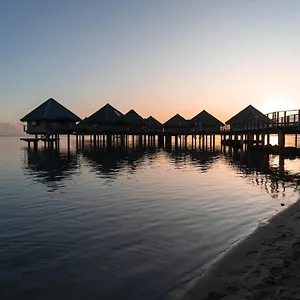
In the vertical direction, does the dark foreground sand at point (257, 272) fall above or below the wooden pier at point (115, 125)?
below

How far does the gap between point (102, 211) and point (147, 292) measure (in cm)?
562

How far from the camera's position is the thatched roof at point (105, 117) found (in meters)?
58.3

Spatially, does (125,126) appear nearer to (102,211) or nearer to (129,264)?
(102,211)

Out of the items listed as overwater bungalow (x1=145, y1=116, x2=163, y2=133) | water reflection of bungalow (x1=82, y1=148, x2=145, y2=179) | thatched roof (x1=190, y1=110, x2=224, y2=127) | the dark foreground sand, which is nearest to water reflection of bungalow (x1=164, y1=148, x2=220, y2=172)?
water reflection of bungalow (x1=82, y1=148, x2=145, y2=179)

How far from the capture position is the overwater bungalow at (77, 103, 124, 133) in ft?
190

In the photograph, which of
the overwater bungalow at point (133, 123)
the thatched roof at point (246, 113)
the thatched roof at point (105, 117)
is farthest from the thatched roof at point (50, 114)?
the thatched roof at point (246, 113)

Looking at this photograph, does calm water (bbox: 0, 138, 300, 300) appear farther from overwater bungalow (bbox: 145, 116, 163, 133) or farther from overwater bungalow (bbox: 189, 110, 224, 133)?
overwater bungalow (bbox: 145, 116, 163, 133)

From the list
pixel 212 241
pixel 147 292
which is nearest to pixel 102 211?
pixel 212 241

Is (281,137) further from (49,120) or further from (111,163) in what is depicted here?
(49,120)

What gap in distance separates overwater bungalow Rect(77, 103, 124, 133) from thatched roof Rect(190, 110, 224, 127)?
48.6 feet

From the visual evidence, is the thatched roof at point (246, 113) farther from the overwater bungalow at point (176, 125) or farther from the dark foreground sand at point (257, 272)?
the dark foreground sand at point (257, 272)

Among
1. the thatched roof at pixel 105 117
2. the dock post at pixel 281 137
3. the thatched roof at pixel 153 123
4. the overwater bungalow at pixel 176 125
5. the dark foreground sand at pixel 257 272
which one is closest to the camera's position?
the dark foreground sand at pixel 257 272

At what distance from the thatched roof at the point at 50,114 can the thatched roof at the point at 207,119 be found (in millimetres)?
22824

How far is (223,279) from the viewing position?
5301 millimetres
